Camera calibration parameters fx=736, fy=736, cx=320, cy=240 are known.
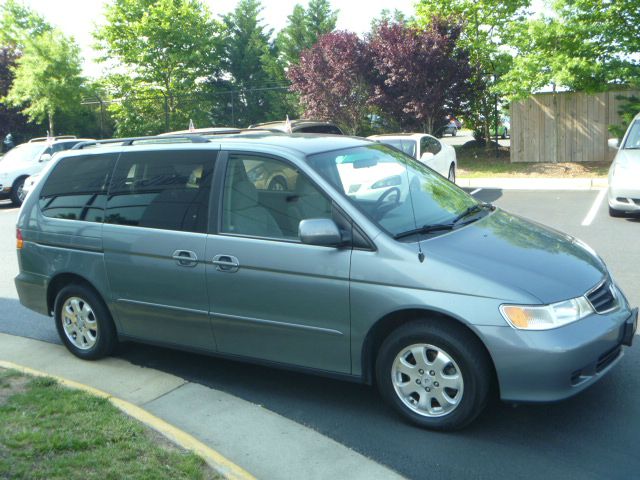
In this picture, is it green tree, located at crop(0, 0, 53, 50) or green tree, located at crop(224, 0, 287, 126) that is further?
green tree, located at crop(0, 0, 53, 50)

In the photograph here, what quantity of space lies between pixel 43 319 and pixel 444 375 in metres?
4.76

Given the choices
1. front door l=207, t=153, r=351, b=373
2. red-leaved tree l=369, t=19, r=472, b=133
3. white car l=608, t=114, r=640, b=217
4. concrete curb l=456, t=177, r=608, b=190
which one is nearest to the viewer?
front door l=207, t=153, r=351, b=373

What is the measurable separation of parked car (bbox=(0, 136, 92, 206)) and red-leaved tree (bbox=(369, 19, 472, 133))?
8874 mm

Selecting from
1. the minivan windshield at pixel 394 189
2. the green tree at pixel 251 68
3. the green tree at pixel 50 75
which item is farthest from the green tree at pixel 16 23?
the minivan windshield at pixel 394 189

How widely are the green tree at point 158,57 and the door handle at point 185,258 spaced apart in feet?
94.1

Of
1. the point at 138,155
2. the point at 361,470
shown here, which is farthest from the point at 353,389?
the point at 138,155

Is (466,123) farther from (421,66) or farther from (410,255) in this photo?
(410,255)

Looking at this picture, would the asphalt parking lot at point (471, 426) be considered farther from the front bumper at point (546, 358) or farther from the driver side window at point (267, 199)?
the driver side window at point (267, 199)

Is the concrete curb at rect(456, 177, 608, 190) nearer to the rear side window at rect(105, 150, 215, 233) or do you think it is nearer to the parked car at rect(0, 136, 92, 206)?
the parked car at rect(0, 136, 92, 206)

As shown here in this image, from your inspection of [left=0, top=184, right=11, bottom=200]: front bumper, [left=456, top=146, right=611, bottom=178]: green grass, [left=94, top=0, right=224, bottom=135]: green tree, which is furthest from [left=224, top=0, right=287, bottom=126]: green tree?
[left=0, top=184, right=11, bottom=200]: front bumper

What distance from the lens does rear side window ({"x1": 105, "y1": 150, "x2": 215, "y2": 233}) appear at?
5.30 m

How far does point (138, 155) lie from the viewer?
578cm

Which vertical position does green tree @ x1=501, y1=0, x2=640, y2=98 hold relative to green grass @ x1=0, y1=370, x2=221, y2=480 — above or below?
above

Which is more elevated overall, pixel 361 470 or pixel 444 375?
pixel 444 375
